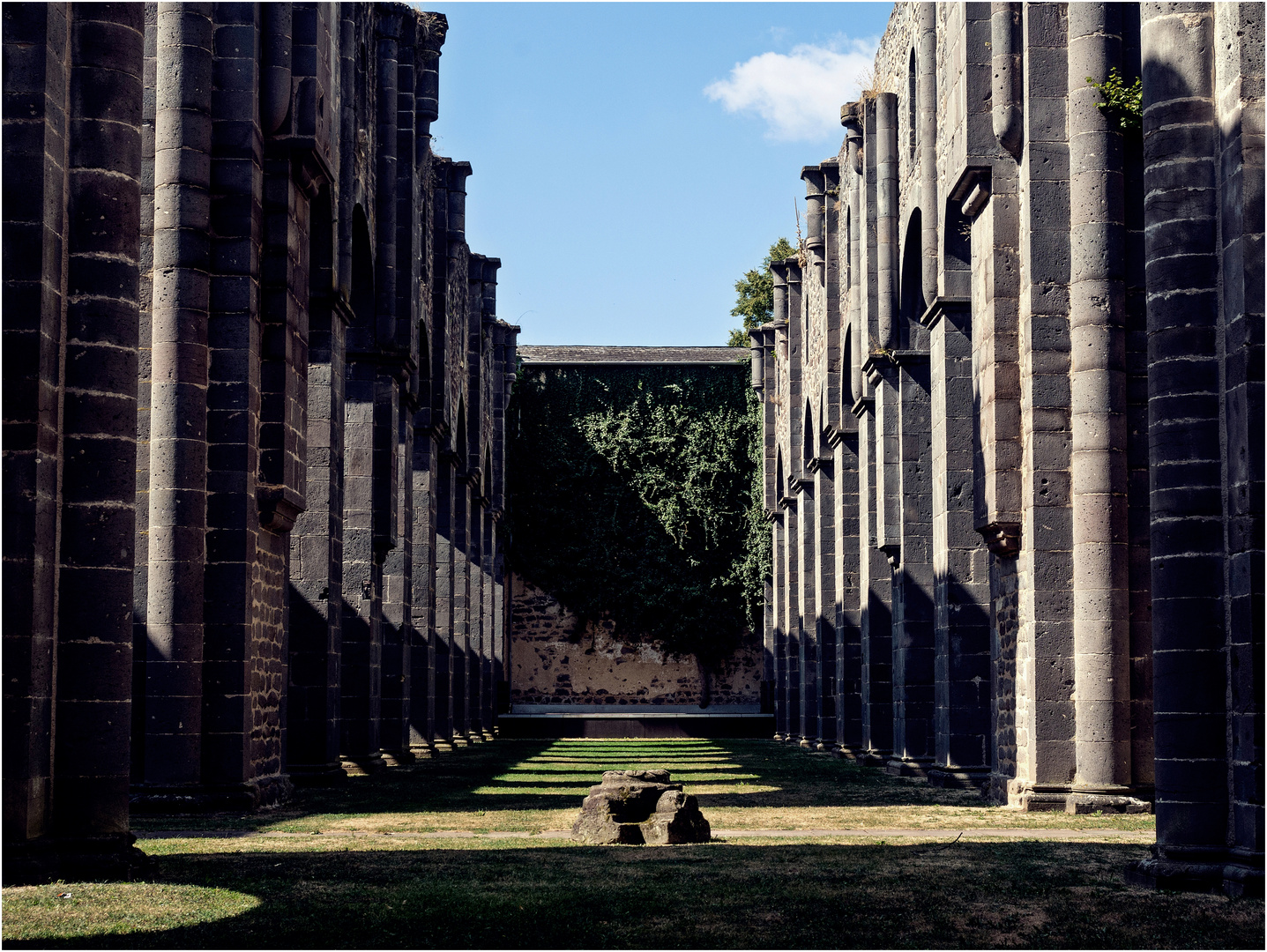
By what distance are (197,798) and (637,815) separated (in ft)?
12.1

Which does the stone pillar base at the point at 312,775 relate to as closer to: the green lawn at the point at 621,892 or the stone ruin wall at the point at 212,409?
the stone ruin wall at the point at 212,409

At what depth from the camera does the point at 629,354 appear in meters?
39.1

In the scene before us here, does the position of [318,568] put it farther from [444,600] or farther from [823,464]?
[823,464]

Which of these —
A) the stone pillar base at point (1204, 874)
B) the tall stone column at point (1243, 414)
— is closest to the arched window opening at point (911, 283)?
the tall stone column at point (1243, 414)

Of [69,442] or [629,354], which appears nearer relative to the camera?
[69,442]

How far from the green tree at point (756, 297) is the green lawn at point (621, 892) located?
98.0ft

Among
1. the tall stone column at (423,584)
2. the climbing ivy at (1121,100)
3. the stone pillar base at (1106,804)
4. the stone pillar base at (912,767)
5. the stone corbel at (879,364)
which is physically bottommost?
the stone pillar base at (912,767)

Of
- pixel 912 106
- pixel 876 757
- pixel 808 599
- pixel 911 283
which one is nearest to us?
pixel 912 106

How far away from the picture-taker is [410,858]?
8266 millimetres

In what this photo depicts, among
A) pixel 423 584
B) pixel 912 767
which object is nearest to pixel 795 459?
pixel 423 584

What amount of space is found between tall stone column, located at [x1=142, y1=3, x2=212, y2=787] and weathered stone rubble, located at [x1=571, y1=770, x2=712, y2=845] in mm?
3509

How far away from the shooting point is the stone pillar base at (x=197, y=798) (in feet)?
35.5

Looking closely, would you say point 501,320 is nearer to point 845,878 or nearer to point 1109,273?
point 1109,273

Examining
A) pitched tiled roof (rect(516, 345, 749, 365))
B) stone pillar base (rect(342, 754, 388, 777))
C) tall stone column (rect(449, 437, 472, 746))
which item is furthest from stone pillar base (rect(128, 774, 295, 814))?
pitched tiled roof (rect(516, 345, 749, 365))
